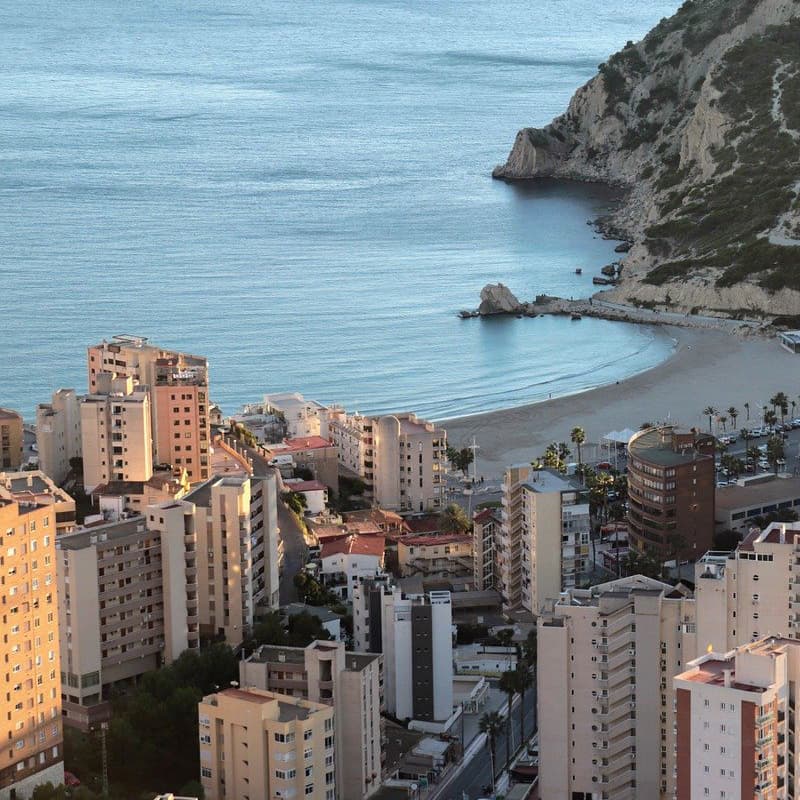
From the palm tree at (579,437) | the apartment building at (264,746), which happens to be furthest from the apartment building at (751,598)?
the palm tree at (579,437)

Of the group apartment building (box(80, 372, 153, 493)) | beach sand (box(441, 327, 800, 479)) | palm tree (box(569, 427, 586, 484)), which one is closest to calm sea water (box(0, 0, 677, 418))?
beach sand (box(441, 327, 800, 479))

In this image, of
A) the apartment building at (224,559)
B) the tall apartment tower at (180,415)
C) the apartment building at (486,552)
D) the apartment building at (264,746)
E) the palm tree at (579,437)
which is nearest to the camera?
the apartment building at (264,746)

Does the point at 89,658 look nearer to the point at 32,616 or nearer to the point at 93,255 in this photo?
the point at 32,616

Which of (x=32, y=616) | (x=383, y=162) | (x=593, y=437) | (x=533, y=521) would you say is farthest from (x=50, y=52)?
(x=32, y=616)

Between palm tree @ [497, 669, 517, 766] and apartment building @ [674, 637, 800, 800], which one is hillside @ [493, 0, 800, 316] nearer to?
palm tree @ [497, 669, 517, 766]

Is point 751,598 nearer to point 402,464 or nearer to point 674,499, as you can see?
point 674,499

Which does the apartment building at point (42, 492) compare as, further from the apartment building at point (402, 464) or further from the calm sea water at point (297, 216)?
the calm sea water at point (297, 216)

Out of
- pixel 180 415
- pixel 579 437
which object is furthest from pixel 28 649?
pixel 579 437
